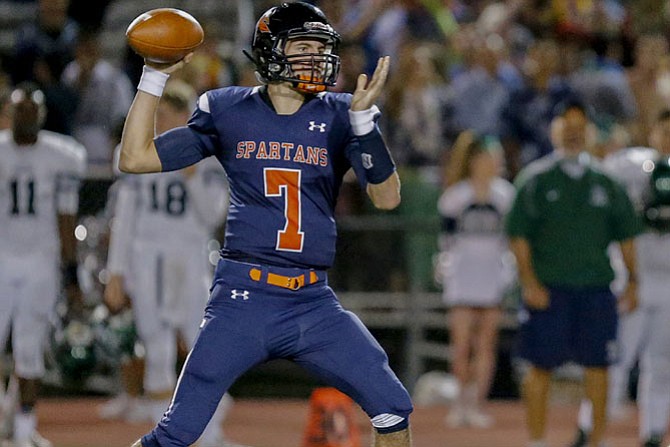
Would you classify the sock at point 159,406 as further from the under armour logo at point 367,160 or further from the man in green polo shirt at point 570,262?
the under armour logo at point 367,160

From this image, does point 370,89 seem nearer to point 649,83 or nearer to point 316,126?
point 316,126

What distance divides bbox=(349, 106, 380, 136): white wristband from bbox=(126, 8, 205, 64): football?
66 centimetres

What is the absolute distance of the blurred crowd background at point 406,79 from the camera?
1152 centimetres

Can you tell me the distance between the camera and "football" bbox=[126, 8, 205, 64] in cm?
536

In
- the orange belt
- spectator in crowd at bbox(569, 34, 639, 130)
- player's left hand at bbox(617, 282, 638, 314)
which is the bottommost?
the orange belt

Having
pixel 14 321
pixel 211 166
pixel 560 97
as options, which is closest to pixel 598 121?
pixel 560 97

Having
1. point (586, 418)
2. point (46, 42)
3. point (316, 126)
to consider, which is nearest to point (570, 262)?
point (586, 418)

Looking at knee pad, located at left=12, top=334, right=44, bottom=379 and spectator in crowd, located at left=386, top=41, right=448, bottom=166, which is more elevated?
spectator in crowd, located at left=386, top=41, right=448, bottom=166

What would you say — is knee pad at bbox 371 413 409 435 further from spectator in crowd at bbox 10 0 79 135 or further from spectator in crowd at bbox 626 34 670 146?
spectator in crowd at bbox 626 34 670 146

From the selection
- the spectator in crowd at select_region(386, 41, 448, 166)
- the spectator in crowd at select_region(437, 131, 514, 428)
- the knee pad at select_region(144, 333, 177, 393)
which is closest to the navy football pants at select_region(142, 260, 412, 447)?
the knee pad at select_region(144, 333, 177, 393)

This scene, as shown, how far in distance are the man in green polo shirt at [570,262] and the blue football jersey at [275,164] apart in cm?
317

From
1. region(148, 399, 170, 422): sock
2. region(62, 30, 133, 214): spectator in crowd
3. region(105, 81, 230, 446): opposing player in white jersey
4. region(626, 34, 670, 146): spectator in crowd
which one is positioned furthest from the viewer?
region(626, 34, 670, 146): spectator in crowd

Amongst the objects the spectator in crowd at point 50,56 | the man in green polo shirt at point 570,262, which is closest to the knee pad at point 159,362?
the man in green polo shirt at point 570,262

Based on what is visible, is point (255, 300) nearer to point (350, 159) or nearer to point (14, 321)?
point (350, 159)
